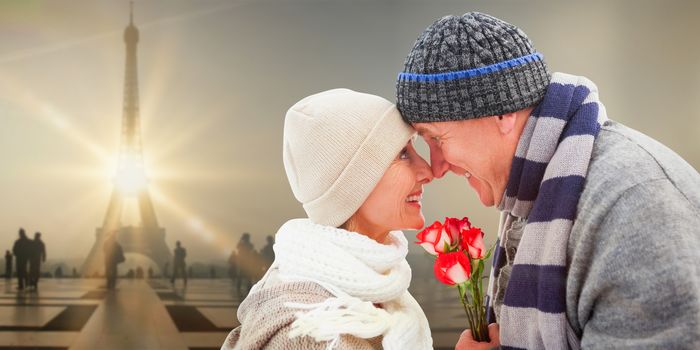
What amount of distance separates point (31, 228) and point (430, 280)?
16.0 ft

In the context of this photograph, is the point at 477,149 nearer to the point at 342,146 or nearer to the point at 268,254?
the point at 342,146

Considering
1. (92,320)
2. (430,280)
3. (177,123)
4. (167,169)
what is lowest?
(92,320)

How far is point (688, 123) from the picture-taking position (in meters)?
8.15

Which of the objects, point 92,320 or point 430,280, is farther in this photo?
point 92,320

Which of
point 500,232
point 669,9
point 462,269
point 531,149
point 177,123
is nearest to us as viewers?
point 531,149

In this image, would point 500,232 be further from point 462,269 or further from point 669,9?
point 669,9

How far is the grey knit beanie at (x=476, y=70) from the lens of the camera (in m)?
1.50

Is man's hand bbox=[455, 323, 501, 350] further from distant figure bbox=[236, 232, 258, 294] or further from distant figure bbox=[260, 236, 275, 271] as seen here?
distant figure bbox=[236, 232, 258, 294]

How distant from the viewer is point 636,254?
1.25m

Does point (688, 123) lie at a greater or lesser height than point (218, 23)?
lesser

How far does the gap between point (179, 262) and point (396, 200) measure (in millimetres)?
7926

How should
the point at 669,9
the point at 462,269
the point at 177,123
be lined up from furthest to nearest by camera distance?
the point at 177,123 < the point at 669,9 < the point at 462,269

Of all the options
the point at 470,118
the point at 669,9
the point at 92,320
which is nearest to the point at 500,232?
the point at 470,118

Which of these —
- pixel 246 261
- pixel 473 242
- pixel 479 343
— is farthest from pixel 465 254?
pixel 246 261
